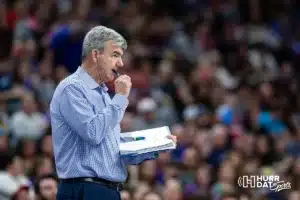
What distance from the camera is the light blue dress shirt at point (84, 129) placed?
5.30 metres

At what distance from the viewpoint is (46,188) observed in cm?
771

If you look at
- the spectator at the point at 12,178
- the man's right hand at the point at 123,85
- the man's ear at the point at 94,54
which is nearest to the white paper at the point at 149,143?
the man's right hand at the point at 123,85

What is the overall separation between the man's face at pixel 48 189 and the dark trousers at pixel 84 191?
87.7 inches

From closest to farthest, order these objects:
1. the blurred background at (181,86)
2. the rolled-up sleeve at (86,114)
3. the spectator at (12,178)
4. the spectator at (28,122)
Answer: the rolled-up sleeve at (86,114) → the spectator at (12,178) → the blurred background at (181,86) → the spectator at (28,122)

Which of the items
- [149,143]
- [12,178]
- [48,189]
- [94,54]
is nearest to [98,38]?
[94,54]

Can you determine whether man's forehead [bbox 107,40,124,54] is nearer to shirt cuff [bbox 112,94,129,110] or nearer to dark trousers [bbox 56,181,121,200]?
shirt cuff [bbox 112,94,129,110]

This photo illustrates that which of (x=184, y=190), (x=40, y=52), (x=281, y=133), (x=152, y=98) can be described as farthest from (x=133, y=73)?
(x=184, y=190)

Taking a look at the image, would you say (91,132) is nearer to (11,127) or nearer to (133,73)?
(11,127)

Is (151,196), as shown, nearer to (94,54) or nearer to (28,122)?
(28,122)

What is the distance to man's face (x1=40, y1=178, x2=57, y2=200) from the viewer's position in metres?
7.70

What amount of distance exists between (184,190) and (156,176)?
464 millimetres

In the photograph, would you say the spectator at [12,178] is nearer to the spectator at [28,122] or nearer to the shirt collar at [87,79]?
the spectator at [28,122]

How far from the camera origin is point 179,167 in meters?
10.5

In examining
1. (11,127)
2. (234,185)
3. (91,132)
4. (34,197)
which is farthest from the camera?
(11,127)
